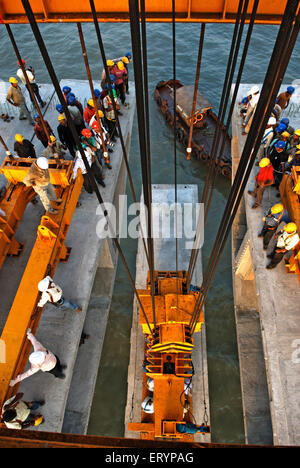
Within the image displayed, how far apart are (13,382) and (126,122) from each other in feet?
33.9

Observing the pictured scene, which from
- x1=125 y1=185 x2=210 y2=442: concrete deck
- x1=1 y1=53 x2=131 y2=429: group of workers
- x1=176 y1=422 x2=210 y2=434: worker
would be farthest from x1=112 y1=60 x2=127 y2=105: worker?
x1=176 y1=422 x2=210 y2=434: worker

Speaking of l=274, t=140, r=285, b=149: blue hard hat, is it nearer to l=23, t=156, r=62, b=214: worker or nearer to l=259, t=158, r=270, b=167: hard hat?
l=259, t=158, r=270, b=167: hard hat

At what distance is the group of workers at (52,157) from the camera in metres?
6.26

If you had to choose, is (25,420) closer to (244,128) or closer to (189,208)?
(189,208)

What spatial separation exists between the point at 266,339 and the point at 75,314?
4935 millimetres

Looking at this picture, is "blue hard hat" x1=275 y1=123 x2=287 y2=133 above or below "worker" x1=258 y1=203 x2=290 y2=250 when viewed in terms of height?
above

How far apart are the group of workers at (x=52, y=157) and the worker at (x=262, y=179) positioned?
174 inches

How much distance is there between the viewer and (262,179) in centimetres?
927

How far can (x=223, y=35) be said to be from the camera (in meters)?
22.9

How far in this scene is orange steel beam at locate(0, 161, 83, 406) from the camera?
631cm

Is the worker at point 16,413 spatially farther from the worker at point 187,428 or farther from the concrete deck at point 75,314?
the worker at point 187,428

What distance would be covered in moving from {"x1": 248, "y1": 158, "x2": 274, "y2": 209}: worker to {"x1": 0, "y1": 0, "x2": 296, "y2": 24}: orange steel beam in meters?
3.33

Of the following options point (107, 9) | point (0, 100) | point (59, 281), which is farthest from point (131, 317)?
point (0, 100)

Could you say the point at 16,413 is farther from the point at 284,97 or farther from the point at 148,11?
the point at 284,97
